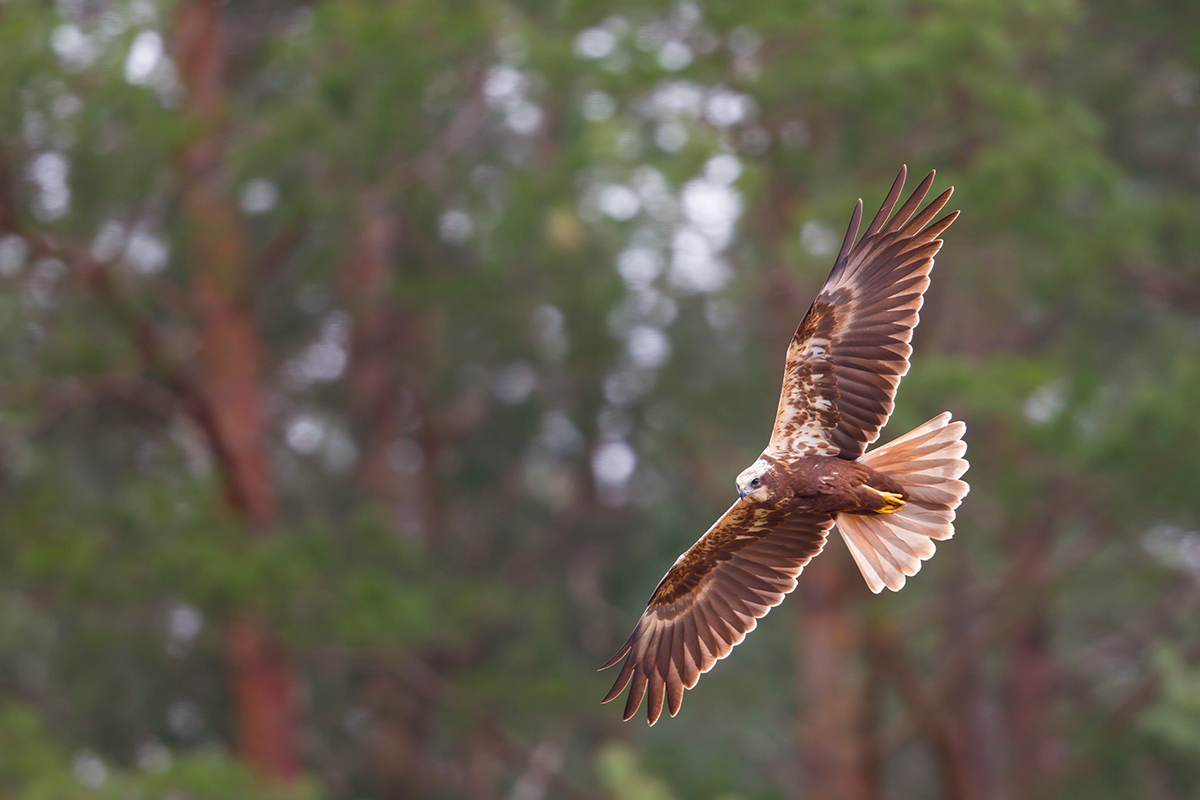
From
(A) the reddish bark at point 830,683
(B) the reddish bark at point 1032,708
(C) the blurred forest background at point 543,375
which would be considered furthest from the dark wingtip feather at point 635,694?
(B) the reddish bark at point 1032,708

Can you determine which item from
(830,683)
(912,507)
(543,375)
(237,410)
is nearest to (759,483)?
(912,507)

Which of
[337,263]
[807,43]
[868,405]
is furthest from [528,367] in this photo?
[868,405]

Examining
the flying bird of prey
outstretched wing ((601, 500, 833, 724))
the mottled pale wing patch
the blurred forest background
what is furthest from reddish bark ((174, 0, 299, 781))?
the mottled pale wing patch

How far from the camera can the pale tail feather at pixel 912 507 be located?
568 centimetres

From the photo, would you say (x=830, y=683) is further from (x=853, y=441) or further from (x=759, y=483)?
(x=759, y=483)

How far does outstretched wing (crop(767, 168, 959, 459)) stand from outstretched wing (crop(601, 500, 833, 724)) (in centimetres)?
40

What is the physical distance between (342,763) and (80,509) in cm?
492

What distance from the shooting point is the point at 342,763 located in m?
16.3

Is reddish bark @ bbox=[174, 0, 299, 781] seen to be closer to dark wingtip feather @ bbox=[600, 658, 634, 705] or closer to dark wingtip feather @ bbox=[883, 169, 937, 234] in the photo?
dark wingtip feather @ bbox=[600, 658, 634, 705]

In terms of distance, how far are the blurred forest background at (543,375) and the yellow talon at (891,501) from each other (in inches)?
165

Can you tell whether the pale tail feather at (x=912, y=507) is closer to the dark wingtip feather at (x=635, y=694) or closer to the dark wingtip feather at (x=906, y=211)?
the dark wingtip feather at (x=906, y=211)

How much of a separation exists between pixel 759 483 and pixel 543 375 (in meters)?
9.90

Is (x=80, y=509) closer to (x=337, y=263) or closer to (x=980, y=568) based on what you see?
(x=337, y=263)

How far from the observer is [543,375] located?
15242mm
